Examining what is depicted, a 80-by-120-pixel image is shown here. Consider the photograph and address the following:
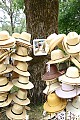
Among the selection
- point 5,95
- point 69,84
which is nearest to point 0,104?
point 5,95

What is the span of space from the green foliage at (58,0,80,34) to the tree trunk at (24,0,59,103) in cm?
196

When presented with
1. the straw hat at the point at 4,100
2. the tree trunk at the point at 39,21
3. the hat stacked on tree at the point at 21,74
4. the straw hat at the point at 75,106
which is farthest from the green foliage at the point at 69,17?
the straw hat at the point at 75,106

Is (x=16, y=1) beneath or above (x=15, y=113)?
above

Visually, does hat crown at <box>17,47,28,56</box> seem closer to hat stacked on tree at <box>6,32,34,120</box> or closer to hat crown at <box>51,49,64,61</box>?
hat stacked on tree at <box>6,32,34,120</box>

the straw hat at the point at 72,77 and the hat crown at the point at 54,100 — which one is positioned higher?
the straw hat at the point at 72,77

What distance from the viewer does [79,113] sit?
1571 millimetres

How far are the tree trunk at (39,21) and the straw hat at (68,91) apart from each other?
96 centimetres

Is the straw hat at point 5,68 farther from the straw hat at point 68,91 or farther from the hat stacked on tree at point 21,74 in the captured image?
the straw hat at point 68,91

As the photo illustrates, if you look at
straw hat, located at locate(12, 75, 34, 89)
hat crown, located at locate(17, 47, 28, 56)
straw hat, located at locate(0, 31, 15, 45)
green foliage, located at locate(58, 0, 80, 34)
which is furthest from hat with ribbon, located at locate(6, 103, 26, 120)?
green foliage, located at locate(58, 0, 80, 34)

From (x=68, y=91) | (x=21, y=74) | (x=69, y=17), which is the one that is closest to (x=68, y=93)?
(x=68, y=91)

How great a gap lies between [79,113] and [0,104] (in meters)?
0.59

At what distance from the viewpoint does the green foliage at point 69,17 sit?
4366mm

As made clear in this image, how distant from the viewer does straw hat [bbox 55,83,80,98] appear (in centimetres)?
153

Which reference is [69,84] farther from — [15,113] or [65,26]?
[65,26]
